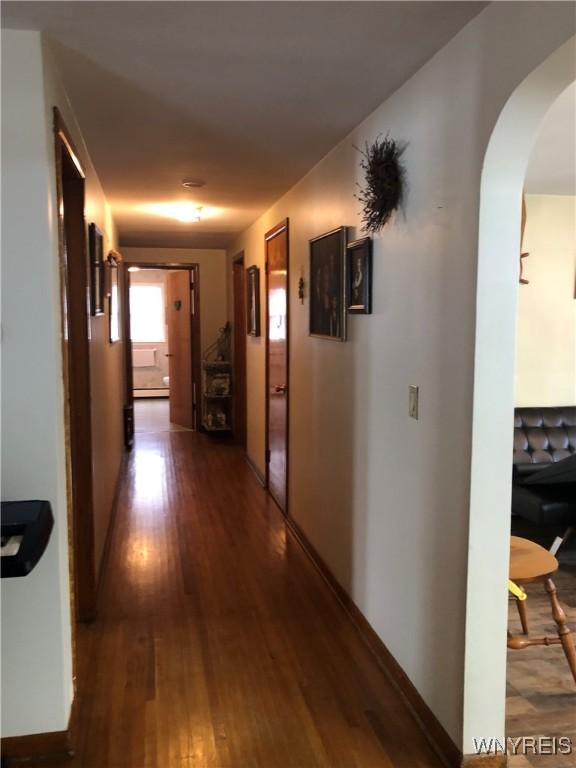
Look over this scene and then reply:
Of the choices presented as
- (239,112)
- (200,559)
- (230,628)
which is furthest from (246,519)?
(239,112)

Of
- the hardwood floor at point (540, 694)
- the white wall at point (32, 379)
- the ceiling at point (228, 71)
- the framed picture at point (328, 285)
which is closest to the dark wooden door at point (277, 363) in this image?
the framed picture at point (328, 285)

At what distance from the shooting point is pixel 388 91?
2.35 m

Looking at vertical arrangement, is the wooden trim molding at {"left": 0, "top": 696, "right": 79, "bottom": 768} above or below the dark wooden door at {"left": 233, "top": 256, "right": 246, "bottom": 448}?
→ below

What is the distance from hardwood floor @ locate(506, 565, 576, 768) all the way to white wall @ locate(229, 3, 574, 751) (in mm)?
271

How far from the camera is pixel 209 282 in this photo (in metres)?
7.64

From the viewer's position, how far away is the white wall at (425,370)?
1811 millimetres

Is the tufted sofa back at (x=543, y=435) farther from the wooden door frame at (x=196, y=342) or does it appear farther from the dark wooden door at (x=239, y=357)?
the wooden door frame at (x=196, y=342)

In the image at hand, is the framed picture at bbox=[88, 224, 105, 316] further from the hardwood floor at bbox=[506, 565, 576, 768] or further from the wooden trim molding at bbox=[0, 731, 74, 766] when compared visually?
the hardwood floor at bbox=[506, 565, 576, 768]

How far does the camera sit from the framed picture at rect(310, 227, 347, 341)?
3.00 metres

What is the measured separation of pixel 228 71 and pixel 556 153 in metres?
2.15

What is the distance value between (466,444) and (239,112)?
1.59 metres

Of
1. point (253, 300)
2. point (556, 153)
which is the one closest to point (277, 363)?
point (253, 300)

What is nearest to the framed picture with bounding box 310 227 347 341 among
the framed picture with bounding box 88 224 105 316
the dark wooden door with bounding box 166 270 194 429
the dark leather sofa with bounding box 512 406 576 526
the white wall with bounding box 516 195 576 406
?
the framed picture with bounding box 88 224 105 316

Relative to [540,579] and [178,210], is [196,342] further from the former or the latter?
[540,579]
